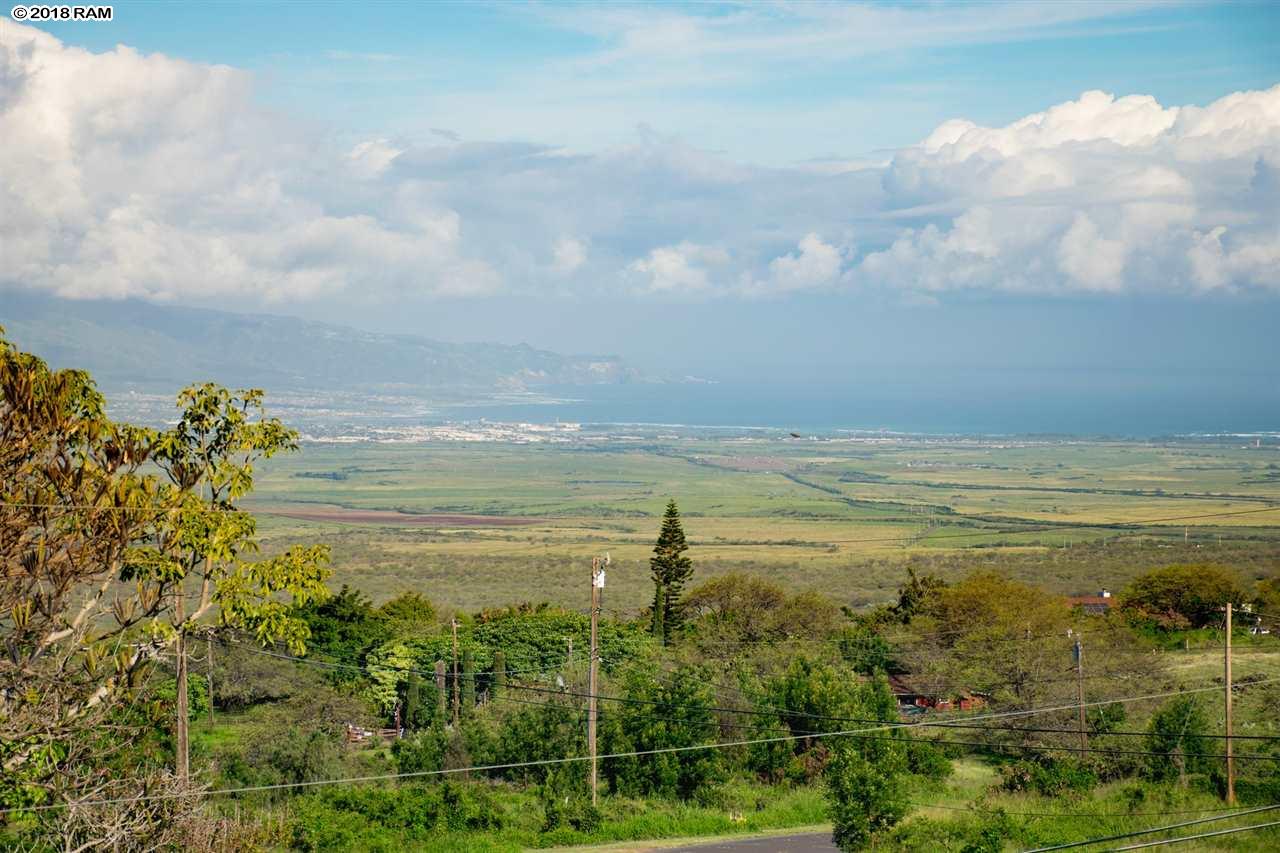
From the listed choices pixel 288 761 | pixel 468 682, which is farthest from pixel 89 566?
pixel 468 682

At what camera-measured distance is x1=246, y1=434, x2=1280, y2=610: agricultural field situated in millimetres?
65438

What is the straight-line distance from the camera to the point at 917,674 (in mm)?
35500

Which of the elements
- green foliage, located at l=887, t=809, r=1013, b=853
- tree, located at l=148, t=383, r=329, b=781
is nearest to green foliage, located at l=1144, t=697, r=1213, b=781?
green foliage, located at l=887, t=809, r=1013, b=853

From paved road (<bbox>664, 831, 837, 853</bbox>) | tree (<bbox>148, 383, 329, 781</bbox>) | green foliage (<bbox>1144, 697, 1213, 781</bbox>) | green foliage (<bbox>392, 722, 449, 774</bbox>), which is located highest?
tree (<bbox>148, 383, 329, 781</bbox>)

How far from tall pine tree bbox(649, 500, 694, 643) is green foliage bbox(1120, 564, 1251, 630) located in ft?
48.5

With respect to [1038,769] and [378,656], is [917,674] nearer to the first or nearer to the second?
[1038,769]

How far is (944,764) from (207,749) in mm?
16524

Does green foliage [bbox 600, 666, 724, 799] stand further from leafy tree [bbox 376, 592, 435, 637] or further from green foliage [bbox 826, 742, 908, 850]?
leafy tree [bbox 376, 592, 435, 637]

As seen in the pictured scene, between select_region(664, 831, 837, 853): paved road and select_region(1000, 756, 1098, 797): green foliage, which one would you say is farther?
select_region(1000, 756, 1098, 797): green foliage

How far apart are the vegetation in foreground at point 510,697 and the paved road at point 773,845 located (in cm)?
76

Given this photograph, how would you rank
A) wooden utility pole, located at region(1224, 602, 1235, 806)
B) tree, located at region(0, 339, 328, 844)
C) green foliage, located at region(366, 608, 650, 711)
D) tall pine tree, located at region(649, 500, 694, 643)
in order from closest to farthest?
tree, located at region(0, 339, 328, 844) → wooden utility pole, located at region(1224, 602, 1235, 806) → green foliage, located at region(366, 608, 650, 711) → tall pine tree, located at region(649, 500, 694, 643)

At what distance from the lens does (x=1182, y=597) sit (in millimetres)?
42594

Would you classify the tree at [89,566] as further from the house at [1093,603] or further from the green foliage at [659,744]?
the house at [1093,603]

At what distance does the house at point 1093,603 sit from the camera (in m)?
43.5
